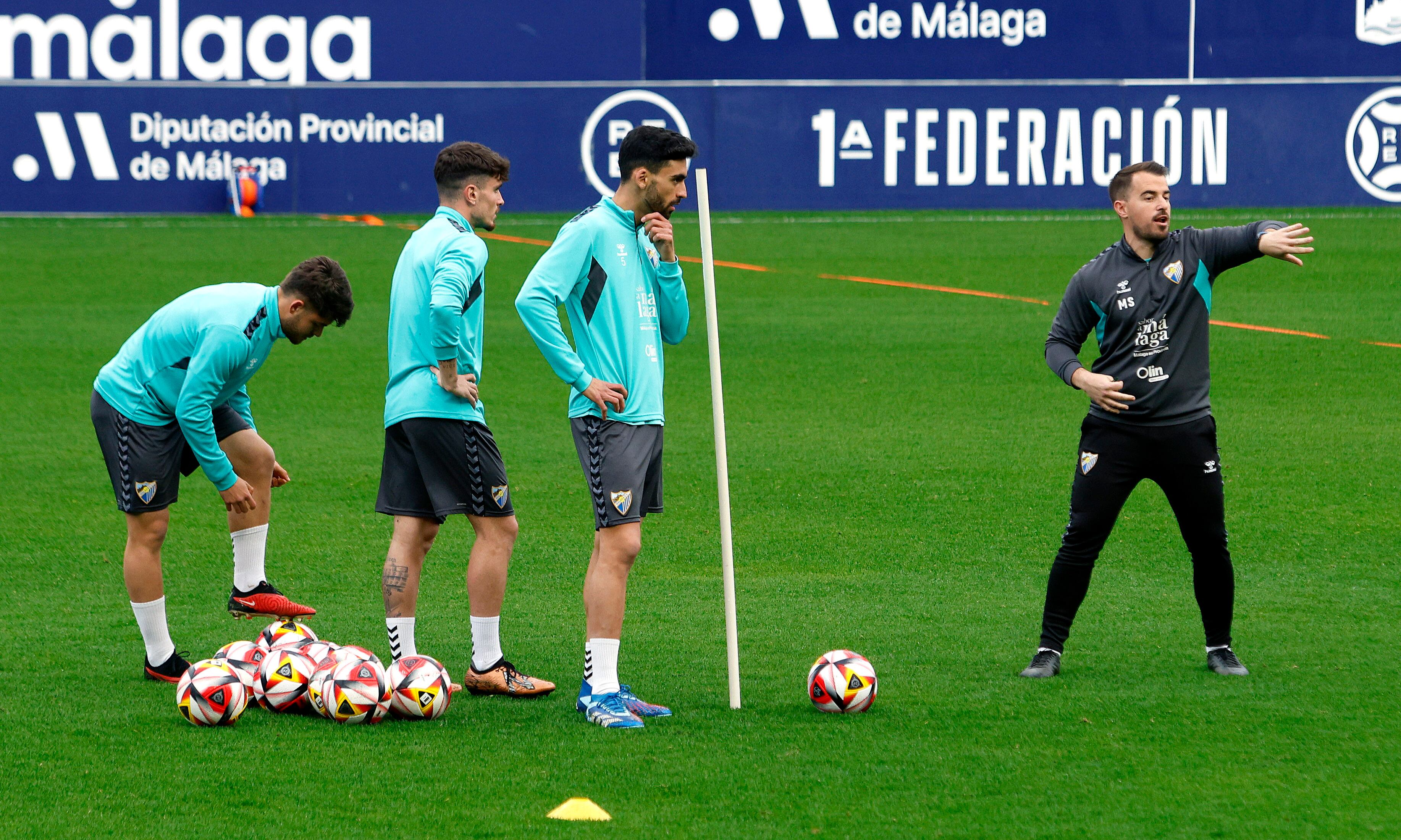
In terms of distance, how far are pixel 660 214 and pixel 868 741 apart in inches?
80.3

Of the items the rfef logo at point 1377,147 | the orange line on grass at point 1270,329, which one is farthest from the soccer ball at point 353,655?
the rfef logo at point 1377,147

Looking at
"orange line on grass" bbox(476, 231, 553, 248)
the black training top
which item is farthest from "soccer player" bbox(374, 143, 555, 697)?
"orange line on grass" bbox(476, 231, 553, 248)

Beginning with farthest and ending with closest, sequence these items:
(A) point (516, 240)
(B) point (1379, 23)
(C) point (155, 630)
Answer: (B) point (1379, 23), (A) point (516, 240), (C) point (155, 630)

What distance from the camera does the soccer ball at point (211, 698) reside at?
5.86 m

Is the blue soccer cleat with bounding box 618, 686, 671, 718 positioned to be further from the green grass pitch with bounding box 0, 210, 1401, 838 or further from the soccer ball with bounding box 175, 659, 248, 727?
the soccer ball with bounding box 175, 659, 248, 727

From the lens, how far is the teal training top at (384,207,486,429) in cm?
616

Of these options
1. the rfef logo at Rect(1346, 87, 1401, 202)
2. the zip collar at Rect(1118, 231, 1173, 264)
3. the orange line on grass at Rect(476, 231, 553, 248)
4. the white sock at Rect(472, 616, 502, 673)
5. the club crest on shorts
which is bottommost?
the white sock at Rect(472, 616, 502, 673)

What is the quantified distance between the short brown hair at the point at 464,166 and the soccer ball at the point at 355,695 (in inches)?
73.9

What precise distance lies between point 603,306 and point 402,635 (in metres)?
1.55

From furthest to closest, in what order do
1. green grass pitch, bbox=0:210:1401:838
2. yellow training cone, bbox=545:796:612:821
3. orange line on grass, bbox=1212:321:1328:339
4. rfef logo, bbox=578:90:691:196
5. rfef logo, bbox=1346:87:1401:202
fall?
rfef logo, bbox=578:90:691:196
rfef logo, bbox=1346:87:1401:202
orange line on grass, bbox=1212:321:1328:339
green grass pitch, bbox=0:210:1401:838
yellow training cone, bbox=545:796:612:821

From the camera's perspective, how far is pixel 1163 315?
6.44 m

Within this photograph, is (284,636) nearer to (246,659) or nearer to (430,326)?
(246,659)

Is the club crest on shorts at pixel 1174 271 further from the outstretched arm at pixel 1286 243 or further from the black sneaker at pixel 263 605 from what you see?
the black sneaker at pixel 263 605

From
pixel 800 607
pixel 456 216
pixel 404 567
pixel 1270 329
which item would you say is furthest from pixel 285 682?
pixel 1270 329
